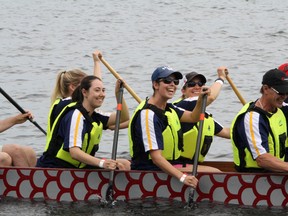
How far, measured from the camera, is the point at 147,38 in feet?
89.2

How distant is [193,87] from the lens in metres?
12.1

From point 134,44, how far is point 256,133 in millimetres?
15450

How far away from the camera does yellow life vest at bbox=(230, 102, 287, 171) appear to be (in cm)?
1125

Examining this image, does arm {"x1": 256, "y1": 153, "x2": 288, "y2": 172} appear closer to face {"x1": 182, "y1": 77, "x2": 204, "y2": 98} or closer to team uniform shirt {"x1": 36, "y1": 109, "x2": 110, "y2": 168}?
face {"x1": 182, "y1": 77, "x2": 204, "y2": 98}

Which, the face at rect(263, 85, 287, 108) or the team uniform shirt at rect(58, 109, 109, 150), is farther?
the team uniform shirt at rect(58, 109, 109, 150)

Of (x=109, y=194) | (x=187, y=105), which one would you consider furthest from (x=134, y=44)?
(x=109, y=194)

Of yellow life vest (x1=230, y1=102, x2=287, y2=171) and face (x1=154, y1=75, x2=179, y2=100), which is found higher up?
face (x1=154, y1=75, x2=179, y2=100)

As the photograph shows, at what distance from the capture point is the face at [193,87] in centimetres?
1212

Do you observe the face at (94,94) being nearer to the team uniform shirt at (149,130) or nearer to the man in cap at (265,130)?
the team uniform shirt at (149,130)

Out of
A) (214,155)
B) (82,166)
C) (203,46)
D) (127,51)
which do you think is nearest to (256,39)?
(203,46)

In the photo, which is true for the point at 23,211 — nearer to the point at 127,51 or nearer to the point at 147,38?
the point at 127,51

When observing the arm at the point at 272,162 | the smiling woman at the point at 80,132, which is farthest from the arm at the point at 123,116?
the arm at the point at 272,162

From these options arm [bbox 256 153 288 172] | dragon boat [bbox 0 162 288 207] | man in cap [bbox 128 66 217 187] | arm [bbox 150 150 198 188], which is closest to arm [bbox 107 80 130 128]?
man in cap [bbox 128 66 217 187]

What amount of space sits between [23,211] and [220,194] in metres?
2.20
